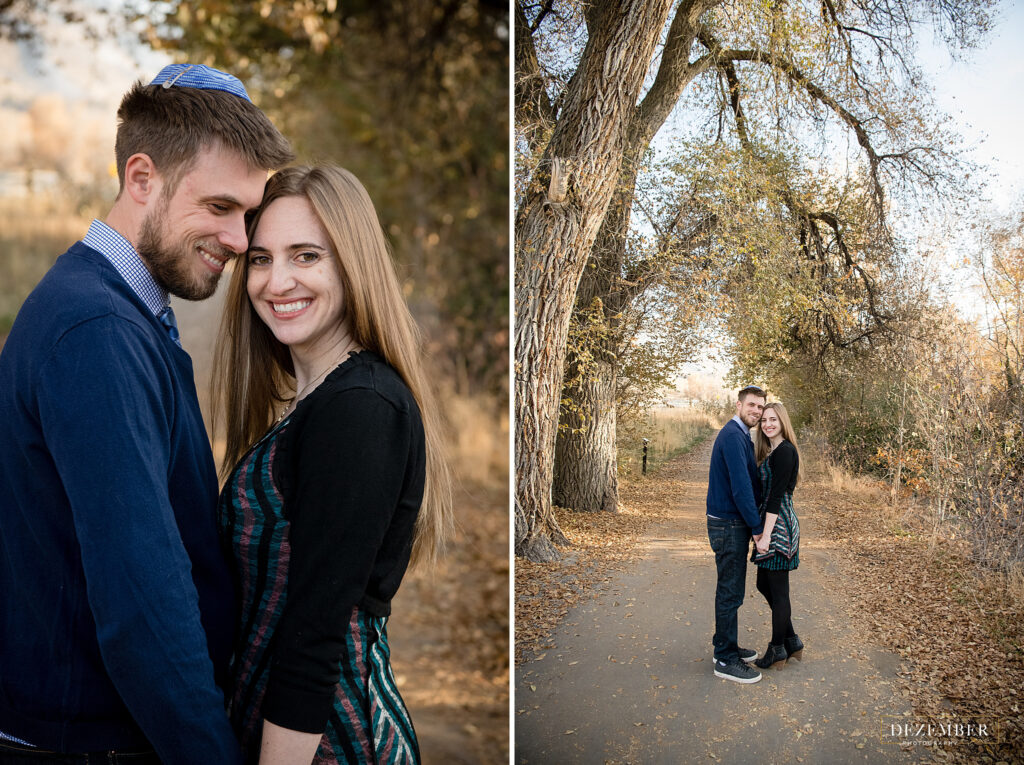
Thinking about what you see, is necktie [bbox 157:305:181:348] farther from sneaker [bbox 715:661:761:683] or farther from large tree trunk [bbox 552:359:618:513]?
sneaker [bbox 715:661:761:683]

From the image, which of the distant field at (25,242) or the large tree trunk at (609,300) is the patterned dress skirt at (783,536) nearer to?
the large tree trunk at (609,300)

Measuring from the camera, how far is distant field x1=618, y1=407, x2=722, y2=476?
6.56 feet

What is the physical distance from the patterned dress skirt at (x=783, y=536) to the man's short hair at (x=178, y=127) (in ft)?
4.83

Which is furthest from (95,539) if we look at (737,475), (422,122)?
(422,122)

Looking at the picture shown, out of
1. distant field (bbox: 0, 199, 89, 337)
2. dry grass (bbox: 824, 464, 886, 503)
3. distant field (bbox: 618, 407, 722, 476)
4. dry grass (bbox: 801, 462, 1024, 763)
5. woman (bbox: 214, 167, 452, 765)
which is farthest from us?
distant field (bbox: 0, 199, 89, 337)

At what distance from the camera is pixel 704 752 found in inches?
73.5

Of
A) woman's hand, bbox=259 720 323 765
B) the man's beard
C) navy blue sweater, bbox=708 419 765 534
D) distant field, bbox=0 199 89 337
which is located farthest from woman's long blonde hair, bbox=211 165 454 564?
distant field, bbox=0 199 89 337

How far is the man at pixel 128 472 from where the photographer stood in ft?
2.62

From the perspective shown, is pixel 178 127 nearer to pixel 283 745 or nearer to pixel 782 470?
pixel 283 745

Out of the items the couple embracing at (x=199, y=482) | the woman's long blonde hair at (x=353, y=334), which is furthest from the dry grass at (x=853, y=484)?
the couple embracing at (x=199, y=482)

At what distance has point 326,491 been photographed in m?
0.90

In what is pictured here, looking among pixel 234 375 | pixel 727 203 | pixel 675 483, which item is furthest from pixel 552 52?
pixel 234 375

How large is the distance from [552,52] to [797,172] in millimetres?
845

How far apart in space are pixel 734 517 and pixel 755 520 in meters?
0.06
